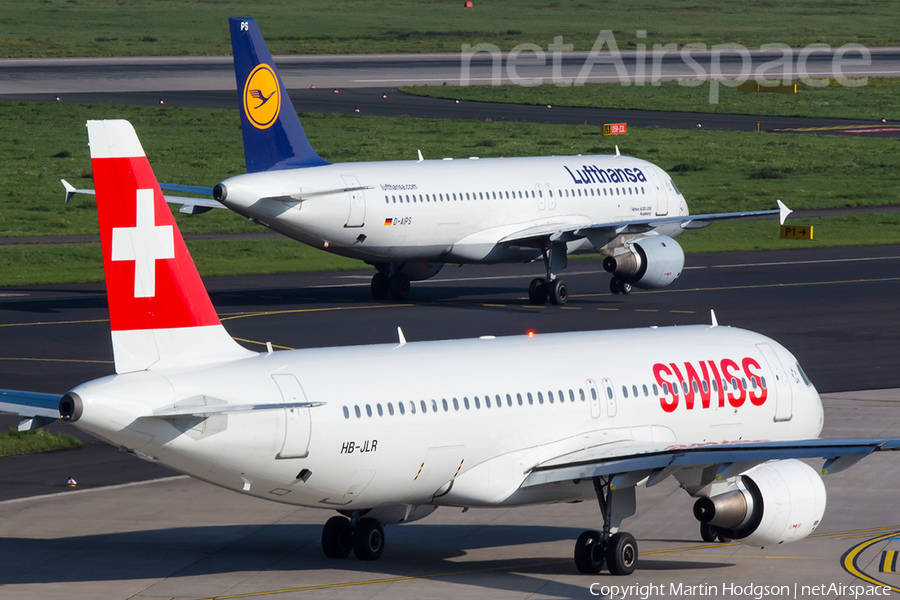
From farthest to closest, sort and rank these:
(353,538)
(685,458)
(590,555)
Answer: (353,538)
(590,555)
(685,458)

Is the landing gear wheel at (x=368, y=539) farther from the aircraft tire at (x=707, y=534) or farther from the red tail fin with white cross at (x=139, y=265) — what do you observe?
the aircraft tire at (x=707, y=534)

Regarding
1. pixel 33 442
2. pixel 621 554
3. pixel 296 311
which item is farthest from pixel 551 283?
pixel 621 554

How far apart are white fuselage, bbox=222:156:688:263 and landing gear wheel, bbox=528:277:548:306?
50.7 inches

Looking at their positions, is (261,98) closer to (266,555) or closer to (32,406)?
(266,555)

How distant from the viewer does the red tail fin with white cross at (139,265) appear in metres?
21.4

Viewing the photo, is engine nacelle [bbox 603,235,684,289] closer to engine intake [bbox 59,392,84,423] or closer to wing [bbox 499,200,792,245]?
wing [bbox 499,200,792,245]

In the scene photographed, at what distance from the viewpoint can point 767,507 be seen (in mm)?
23500

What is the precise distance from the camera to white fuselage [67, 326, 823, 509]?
69.8ft

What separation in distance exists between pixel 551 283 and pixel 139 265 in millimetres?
37220

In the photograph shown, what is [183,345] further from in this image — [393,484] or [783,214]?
[783,214]

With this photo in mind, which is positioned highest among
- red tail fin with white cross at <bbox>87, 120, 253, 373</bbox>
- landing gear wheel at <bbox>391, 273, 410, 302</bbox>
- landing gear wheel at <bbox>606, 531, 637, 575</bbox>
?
landing gear wheel at <bbox>391, 273, 410, 302</bbox>

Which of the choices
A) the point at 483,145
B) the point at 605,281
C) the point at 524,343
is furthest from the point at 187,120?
the point at 524,343

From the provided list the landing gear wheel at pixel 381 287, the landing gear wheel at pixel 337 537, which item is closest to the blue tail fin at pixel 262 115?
the landing gear wheel at pixel 381 287

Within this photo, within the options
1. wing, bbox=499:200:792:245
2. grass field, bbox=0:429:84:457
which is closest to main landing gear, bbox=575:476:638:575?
grass field, bbox=0:429:84:457
